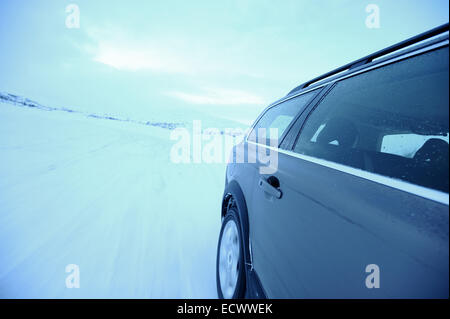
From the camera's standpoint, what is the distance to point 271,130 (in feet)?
7.50

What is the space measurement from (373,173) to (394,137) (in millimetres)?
1132

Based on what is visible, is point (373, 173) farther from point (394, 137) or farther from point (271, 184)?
point (394, 137)

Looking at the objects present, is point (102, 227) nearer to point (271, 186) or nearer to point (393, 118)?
point (271, 186)

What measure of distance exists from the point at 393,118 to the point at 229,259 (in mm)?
1707

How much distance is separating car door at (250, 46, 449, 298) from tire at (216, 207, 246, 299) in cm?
30

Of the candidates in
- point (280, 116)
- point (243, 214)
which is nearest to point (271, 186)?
point (243, 214)

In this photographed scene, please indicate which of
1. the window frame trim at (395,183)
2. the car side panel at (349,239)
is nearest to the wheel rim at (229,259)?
the car side panel at (349,239)

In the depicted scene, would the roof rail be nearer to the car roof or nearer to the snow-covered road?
the car roof

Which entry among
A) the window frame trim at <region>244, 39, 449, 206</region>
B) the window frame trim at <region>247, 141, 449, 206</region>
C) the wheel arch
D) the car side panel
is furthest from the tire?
the window frame trim at <region>247, 141, 449, 206</region>

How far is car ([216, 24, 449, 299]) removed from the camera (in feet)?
2.08

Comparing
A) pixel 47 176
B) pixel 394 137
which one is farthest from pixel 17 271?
pixel 394 137

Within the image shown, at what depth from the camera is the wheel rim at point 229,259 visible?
5.87 ft

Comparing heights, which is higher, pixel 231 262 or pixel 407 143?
pixel 407 143

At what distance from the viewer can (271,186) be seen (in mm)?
1339
